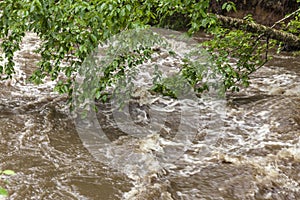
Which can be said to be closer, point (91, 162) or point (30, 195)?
point (30, 195)

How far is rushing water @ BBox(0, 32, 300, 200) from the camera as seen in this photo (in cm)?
341

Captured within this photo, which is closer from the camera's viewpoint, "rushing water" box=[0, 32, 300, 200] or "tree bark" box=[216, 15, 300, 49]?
"rushing water" box=[0, 32, 300, 200]

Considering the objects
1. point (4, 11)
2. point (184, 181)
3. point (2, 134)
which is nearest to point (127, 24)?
point (4, 11)

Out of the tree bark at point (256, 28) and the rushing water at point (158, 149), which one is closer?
the rushing water at point (158, 149)

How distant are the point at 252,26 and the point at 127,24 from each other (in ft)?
7.47

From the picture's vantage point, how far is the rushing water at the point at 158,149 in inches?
134

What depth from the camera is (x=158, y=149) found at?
423cm

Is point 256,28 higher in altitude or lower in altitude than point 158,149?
higher

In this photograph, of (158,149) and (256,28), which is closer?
(158,149)

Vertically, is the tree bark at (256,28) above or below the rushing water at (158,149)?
above

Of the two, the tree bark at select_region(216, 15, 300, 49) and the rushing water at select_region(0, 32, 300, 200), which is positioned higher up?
the tree bark at select_region(216, 15, 300, 49)

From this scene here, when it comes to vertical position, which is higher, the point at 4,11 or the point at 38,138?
the point at 4,11

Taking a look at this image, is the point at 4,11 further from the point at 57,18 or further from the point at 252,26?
the point at 252,26

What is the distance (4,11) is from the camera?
12.8 feet
